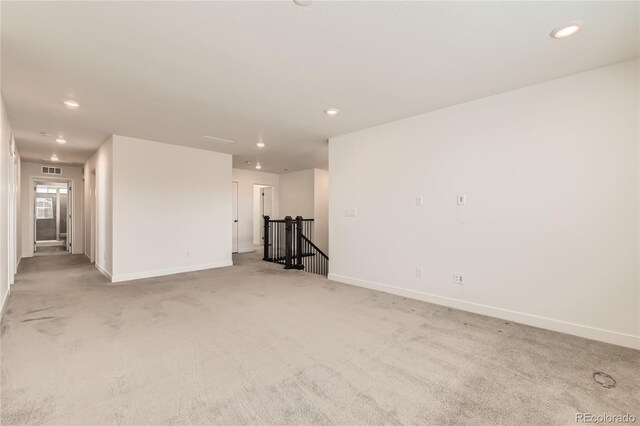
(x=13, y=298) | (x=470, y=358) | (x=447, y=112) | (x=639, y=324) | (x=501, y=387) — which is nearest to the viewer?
(x=501, y=387)

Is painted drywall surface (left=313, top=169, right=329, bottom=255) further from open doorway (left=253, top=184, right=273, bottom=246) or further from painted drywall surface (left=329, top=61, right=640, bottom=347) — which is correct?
painted drywall surface (left=329, top=61, right=640, bottom=347)

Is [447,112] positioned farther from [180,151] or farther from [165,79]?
[180,151]

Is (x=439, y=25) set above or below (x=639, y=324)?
above

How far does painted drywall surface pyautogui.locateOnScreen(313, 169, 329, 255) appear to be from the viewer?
8.31 meters

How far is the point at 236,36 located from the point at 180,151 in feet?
13.2

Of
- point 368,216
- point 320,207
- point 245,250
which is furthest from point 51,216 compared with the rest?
point 368,216

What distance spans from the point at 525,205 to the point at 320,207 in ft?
19.3

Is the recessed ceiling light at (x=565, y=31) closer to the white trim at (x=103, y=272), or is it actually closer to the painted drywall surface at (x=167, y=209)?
the painted drywall surface at (x=167, y=209)

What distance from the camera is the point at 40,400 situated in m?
1.72

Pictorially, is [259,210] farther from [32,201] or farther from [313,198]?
[32,201]

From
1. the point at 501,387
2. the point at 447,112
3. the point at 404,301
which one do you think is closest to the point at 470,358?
the point at 501,387

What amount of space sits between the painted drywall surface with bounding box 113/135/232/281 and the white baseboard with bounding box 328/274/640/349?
3.72 meters

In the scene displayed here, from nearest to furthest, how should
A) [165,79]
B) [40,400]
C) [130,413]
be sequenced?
[130,413] → [40,400] → [165,79]

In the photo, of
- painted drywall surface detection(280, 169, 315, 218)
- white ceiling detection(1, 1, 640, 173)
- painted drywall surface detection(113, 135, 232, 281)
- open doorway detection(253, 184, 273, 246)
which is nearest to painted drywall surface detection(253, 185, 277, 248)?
open doorway detection(253, 184, 273, 246)
